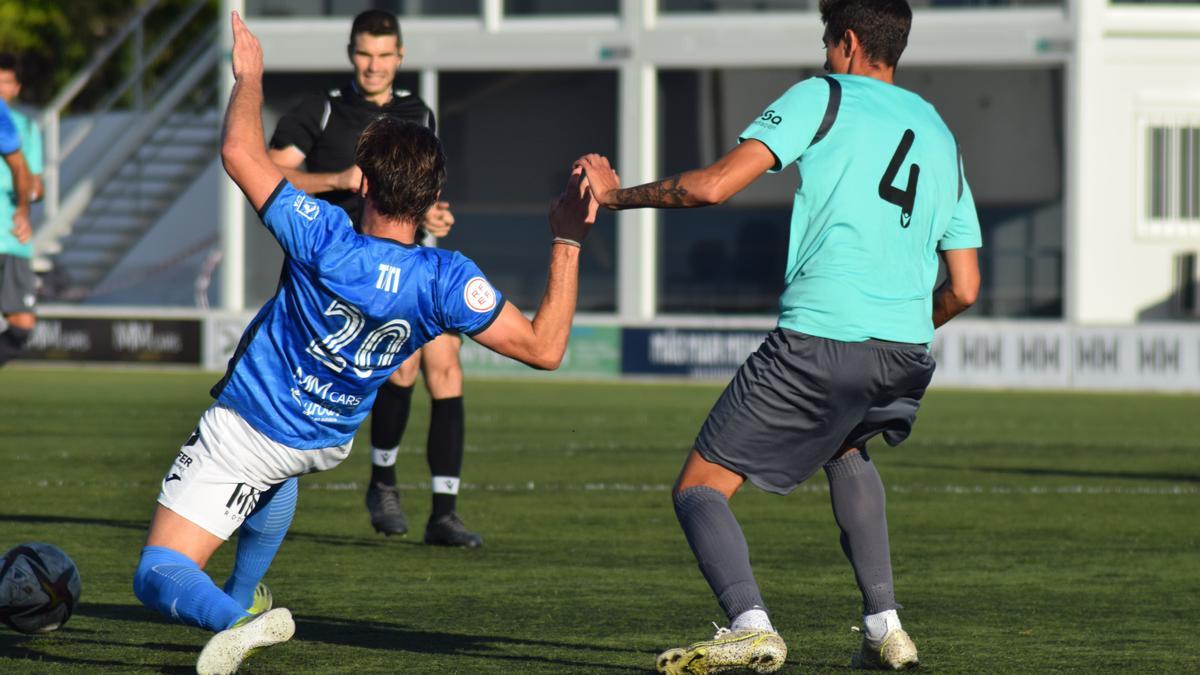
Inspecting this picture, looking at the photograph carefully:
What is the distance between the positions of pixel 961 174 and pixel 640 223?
21.1 metres

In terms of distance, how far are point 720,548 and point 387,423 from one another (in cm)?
344

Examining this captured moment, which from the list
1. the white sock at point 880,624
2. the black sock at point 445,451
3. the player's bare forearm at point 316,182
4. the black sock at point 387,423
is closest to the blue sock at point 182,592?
the white sock at point 880,624

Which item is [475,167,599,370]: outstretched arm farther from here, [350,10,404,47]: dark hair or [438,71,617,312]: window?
[438,71,617,312]: window

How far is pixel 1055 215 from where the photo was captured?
2562 centimetres

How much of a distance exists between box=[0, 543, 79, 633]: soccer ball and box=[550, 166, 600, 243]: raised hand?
182 centimetres

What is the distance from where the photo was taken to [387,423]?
8445mm

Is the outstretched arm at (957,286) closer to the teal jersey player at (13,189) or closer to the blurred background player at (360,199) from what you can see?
the blurred background player at (360,199)

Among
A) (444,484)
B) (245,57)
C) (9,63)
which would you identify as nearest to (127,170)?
(9,63)

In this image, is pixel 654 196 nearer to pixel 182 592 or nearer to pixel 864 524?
pixel 864 524

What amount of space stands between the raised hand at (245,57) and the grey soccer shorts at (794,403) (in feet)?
4.90

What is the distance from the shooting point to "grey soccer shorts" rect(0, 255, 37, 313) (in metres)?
13.0

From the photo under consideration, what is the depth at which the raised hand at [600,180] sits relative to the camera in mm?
5160

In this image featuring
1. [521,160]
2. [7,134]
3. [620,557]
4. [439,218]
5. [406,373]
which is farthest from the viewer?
[521,160]

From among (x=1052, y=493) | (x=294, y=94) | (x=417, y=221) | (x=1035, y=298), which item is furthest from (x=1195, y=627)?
(x=294, y=94)
